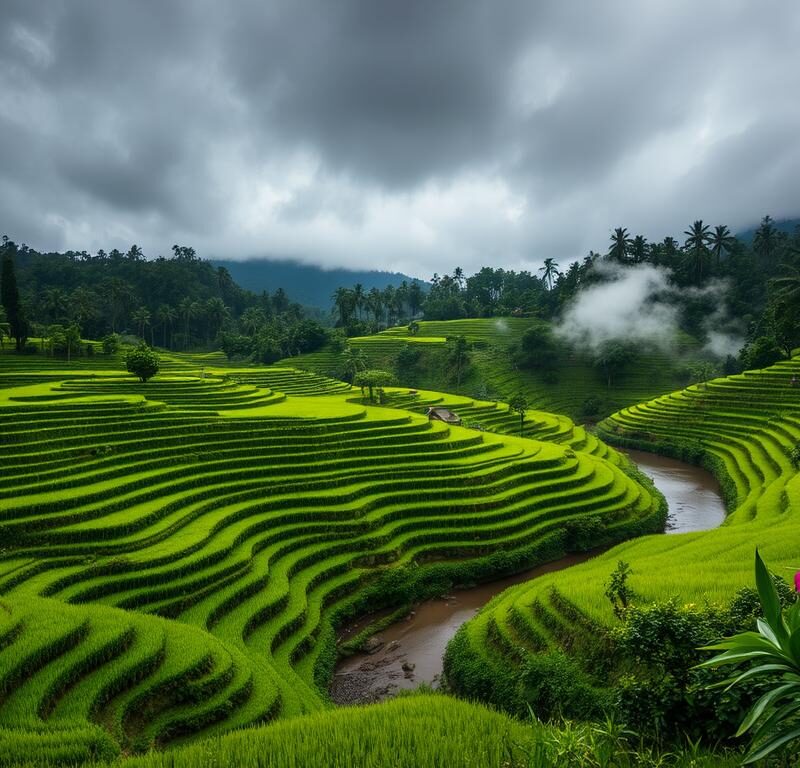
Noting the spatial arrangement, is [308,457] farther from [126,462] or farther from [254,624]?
[254,624]

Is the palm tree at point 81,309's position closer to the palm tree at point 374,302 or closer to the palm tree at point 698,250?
the palm tree at point 374,302

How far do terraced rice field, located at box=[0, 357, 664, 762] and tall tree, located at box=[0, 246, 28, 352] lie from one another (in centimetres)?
2141

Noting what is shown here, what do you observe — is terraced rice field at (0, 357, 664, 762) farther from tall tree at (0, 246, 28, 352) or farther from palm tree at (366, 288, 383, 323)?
palm tree at (366, 288, 383, 323)

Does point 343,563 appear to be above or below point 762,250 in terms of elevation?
below

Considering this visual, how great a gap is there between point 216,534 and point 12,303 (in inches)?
1537

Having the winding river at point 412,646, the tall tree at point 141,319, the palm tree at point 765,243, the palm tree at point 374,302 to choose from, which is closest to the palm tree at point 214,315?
the tall tree at point 141,319

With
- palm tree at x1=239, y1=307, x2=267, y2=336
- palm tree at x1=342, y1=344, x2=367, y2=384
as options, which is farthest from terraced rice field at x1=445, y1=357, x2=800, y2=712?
palm tree at x1=239, y1=307, x2=267, y2=336

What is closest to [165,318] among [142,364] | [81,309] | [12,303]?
[81,309]

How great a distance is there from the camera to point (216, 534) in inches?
590

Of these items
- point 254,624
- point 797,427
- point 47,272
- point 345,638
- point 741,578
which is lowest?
point 345,638

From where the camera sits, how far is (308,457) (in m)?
20.6

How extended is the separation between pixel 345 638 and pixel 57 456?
11.0m

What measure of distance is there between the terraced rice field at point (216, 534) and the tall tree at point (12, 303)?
21405mm

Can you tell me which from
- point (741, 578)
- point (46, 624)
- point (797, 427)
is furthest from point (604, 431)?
point (46, 624)
